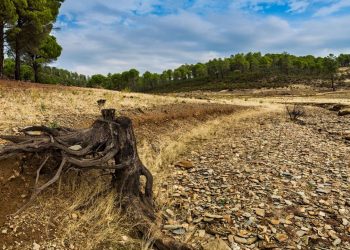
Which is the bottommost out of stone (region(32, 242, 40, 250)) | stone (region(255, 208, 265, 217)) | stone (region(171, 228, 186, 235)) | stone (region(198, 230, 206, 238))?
stone (region(198, 230, 206, 238))

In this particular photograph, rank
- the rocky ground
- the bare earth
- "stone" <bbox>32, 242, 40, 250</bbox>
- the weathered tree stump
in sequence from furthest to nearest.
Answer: the rocky ground, the weathered tree stump, the bare earth, "stone" <bbox>32, 242, 40, 250</bbox>

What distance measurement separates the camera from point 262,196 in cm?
945

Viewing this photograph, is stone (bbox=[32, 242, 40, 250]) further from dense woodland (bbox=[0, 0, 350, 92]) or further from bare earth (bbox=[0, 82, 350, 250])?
dense woodland (bbox=[0, 0, 350, 92])

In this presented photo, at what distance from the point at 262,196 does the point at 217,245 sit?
2747 mm

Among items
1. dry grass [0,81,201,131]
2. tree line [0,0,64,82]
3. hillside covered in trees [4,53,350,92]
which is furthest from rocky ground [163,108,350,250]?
hillside covered in trees [4,53,350,92]

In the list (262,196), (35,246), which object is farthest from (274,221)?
(35,246)

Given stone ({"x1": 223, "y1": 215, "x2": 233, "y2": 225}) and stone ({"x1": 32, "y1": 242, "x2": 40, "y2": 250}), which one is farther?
stone ({"x1": 223, "y1": 215, "x2": 233, "y2": 225})

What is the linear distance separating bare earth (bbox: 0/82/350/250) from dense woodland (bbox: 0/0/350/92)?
22631 millimetres

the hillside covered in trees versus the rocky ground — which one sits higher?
the hillside covered in trees

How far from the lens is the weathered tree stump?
7469 millimetres

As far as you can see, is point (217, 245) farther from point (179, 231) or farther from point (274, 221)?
point (274, 221)

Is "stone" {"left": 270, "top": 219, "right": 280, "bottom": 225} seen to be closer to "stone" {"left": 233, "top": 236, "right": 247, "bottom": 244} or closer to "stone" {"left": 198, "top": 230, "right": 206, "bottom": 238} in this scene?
"stone" {"left": 233, "top": 236, "right": 247, "bottom": 244}

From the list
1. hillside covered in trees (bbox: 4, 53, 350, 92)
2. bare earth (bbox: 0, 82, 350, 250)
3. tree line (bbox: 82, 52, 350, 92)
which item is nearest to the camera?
bare earth (bbox: 0, 82, 350, 250)

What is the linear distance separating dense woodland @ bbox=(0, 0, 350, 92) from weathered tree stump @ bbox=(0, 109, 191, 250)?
2897 cm
